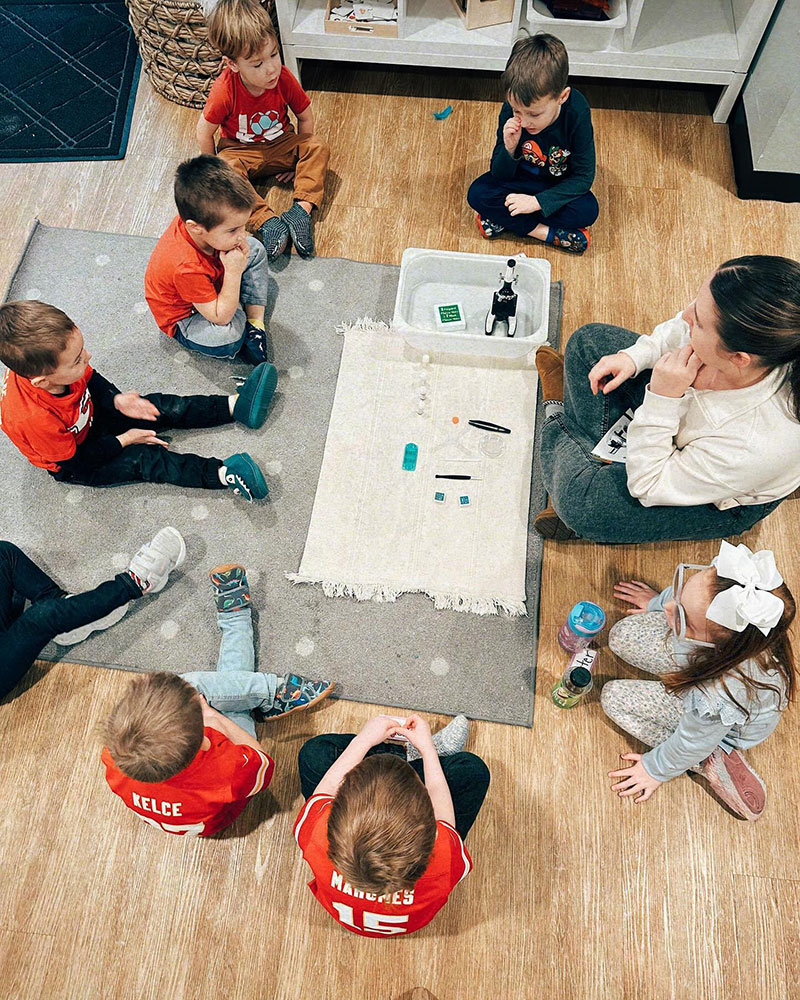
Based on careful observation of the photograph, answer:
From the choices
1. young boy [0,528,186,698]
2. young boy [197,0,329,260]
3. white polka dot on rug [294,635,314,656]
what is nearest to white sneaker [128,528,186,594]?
young boy [0,528,186,698]

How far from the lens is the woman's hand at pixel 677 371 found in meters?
1.51

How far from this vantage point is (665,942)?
1648 millimetres

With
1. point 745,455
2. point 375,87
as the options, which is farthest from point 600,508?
point 375,87

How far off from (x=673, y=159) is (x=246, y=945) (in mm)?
2541

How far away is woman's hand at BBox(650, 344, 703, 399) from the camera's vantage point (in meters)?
1.51

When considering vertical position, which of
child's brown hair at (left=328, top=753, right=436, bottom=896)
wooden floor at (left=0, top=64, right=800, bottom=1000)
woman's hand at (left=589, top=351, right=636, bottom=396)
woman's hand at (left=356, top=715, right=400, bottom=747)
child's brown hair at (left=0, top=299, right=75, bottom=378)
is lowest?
wooden floor at (left=0, top=64, right=800, bottom=1000)

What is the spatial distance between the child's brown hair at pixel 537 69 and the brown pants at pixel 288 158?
0.68 metres

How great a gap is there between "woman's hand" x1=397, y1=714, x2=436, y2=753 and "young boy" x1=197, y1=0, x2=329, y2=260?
147 cm

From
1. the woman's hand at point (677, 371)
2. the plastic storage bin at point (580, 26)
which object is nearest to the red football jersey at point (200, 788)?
the woman's hand at point (677, 371)

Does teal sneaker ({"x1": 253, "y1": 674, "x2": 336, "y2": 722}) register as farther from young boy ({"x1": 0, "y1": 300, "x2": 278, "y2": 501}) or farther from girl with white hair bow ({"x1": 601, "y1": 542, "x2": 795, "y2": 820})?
girl with white hair bow ({"x1": 601, "y1": 542, "x2": 795, "y2": 820})

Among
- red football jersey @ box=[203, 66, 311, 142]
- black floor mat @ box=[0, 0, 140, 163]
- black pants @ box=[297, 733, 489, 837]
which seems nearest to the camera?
black pants @ box=[297, 733, 489, 837]

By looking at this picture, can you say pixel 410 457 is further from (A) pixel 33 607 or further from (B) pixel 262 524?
(A) pixel 33 607

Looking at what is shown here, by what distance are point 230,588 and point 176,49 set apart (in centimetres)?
178

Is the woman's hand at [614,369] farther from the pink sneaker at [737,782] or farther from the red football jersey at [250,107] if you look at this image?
the red football jersey at [250,107]
